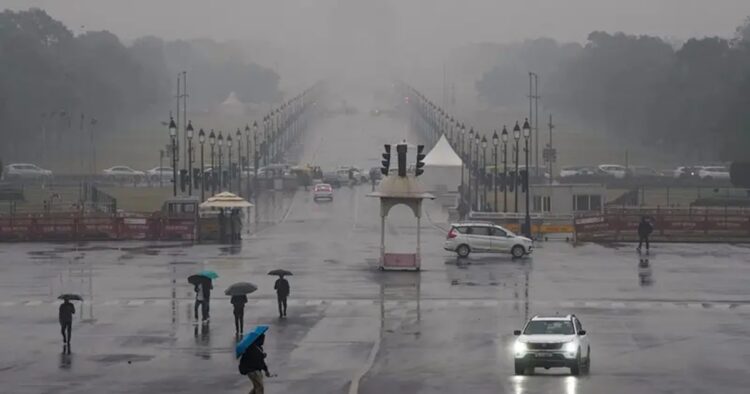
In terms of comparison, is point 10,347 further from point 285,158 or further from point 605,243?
point 285,158

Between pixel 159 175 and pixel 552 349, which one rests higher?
pixel 159 175

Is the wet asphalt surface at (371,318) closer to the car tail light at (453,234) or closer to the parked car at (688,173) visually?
the car tail light at (453,234)

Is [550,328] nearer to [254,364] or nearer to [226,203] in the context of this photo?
[254,364]

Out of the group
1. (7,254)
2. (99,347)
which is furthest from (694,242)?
(99,347)

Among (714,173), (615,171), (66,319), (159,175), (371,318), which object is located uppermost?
(615,171)

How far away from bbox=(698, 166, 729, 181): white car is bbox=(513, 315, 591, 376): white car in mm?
103670

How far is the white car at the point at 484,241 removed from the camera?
58.6 m

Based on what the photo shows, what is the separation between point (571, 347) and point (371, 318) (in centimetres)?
1009

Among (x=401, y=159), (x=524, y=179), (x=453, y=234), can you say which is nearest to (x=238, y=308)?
(x=401, y=159)

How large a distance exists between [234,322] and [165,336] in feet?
8.39

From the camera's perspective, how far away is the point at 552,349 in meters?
29.0

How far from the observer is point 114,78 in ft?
645

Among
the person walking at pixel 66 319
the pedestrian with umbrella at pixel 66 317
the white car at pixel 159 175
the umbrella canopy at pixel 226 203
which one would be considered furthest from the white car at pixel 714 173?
the person walking at pixel 66 319

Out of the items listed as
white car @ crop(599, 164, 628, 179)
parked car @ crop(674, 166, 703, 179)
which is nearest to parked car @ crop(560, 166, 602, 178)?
white car @ crop(599, 164, 628, 179)
